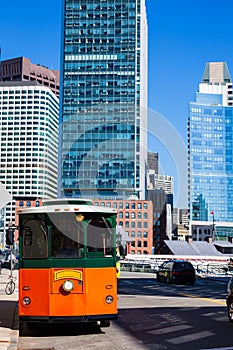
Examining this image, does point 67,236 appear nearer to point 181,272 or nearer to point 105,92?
point 181,272

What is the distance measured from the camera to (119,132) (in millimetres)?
143375

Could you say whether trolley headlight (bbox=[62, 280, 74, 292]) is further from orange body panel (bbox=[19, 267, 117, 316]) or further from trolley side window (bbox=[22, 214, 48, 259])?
trolley side window (bbox=[22, 214, 48, 259])

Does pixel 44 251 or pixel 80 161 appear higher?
pixel 80 161

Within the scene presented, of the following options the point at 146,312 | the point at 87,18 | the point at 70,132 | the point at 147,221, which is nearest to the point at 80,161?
the point at 70,132

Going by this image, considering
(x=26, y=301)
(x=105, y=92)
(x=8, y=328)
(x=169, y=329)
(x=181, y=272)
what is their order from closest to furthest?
(x=26, y=301), (x=169, y=329), (x=8, y=328), (x=181, y=272), (x=105, y=92)

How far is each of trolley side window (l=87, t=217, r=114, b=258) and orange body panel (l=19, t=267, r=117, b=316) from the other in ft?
1.40

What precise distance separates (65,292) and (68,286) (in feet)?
0.49

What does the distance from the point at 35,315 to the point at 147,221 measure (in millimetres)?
137412

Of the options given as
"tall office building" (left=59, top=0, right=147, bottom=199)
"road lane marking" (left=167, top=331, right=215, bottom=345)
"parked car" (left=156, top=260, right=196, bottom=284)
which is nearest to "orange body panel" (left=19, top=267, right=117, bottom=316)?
"road lane marking" (left=167, top=331, right=215, bottom=345)

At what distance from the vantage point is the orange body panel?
12.5m

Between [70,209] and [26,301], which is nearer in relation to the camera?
[26,301]

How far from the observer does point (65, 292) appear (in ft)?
41.0

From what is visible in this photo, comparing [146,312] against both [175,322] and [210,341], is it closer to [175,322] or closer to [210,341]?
[175,322]

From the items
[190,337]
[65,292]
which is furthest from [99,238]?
[190,337]
